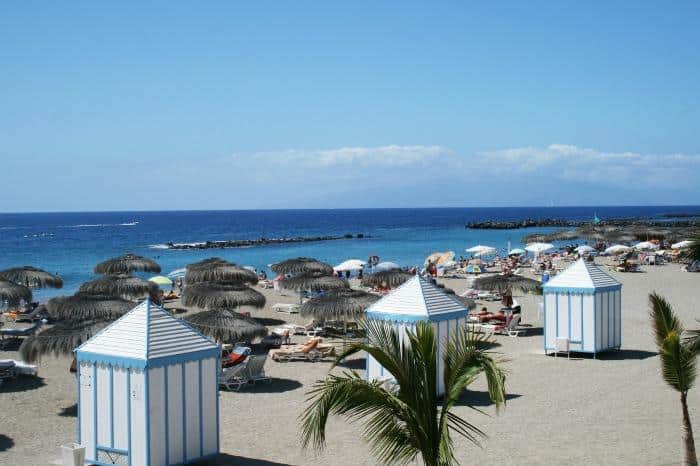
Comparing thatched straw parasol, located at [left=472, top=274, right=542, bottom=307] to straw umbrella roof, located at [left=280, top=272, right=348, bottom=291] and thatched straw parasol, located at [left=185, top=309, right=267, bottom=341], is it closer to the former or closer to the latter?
straw umbrella roof, located at [left=280, top=272, right=348, bottom=291]

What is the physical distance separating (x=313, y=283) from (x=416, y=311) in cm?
911

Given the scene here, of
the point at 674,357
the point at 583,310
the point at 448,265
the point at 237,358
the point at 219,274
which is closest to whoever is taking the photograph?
the point at 674,357

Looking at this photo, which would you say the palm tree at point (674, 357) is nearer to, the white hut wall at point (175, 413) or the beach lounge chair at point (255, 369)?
the white hut wall at point (175, 413)

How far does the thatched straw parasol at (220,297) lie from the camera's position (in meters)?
17.5

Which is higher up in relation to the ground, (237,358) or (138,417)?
(138,417)

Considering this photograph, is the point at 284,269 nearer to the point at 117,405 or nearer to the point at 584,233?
the point at 117,405

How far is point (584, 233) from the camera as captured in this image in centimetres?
4691

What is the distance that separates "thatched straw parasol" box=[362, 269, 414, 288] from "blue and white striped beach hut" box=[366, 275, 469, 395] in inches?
388

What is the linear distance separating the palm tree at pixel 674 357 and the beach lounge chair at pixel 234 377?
6.84 metres

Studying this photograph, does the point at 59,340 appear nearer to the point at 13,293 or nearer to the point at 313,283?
the point at 13,293

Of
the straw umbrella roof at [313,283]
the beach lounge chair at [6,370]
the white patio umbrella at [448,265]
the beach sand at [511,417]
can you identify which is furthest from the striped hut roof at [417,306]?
the white patio umbrella at [448,265]

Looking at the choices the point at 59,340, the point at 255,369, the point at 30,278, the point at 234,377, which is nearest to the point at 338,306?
the point at 255,369

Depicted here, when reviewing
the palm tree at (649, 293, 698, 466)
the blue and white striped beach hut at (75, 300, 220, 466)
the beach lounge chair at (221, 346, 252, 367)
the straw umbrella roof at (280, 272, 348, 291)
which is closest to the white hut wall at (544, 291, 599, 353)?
the beach lounge chair at (221, 346, 252, 367)

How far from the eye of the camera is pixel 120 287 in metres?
20.7
